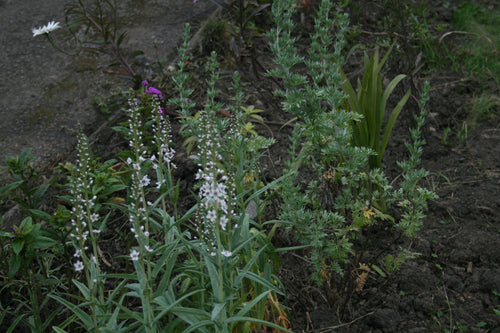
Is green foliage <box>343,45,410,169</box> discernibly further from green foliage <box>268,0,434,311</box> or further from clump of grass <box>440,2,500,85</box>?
clump of grass <box>440,2,500,85</box>

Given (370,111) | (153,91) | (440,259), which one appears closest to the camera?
(440,259)

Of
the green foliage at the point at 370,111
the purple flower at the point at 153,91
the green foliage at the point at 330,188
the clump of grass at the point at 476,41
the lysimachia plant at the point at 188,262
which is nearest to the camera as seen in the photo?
the lysimachia plant at the point at 188,262

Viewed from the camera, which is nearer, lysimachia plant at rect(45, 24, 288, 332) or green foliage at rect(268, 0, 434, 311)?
lysimachia plant at rect(45, 24, 288, 332)

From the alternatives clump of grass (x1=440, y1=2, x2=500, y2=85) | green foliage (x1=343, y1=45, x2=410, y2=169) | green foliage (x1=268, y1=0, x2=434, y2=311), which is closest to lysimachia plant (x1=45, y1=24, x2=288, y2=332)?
green foliage (x1=268, y1=0, x2=434, y2=311)

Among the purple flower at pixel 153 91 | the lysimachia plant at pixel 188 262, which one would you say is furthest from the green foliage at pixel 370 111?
the purple flower at pixel 153 91

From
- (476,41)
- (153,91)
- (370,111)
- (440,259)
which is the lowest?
(440,259)

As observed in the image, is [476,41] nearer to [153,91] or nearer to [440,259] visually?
[440,259]

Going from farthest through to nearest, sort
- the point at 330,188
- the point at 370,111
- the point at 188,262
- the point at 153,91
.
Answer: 1. the point at 153,91
2. the point at 370,111
3. the point at 330,188
4. the point at 188,262

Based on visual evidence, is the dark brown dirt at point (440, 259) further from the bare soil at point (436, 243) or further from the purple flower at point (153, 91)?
the purple flower at point (153, 91)

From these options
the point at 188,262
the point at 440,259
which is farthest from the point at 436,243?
the point at 188,262

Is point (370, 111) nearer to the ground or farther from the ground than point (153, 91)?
nearer to the ground

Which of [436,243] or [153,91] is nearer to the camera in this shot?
[436,243]

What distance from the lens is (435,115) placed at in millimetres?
3818

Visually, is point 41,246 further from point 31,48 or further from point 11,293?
point 31,48
